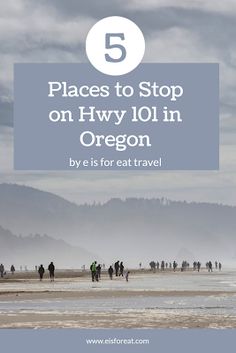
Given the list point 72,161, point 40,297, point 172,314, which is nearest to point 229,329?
point 172,314

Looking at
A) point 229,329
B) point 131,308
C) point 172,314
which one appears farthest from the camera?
point 131,308

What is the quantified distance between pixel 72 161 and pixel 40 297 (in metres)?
13.4

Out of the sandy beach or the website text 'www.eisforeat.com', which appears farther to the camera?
the sandy beach

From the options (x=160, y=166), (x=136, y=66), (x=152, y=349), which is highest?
(x=136, y=66)

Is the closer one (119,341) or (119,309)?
(119,341)

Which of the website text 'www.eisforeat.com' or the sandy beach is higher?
the sandy beach

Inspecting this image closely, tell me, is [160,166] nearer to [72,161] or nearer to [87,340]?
[72,161]

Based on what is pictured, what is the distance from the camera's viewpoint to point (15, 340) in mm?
23000

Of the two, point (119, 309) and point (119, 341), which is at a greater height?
A: point (119, 309)

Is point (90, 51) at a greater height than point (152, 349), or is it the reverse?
point (90, 51)

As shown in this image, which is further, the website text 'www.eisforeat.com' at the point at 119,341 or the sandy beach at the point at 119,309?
the sandy beach at the point at 119,309

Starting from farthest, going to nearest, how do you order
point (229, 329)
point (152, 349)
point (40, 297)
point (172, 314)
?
1. point (40, 297)
2. point (172, 314)
3. point (229, 329)
4. point (152, 349)

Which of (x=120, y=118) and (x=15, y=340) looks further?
(x=120, y=118)

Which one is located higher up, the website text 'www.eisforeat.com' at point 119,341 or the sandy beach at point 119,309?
the sandy beach at point 119,309
